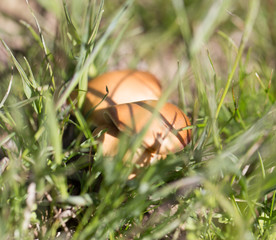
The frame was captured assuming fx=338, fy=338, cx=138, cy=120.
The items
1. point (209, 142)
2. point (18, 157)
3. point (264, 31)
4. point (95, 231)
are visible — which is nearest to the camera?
point (95, 231)

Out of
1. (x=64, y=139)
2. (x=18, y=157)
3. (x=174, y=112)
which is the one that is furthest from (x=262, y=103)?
(x=18, y=157)

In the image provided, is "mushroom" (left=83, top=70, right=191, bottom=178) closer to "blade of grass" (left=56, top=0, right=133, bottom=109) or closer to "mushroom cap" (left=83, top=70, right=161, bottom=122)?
"mushroom cap" (left=83, top=70, right=161, bottom=122)

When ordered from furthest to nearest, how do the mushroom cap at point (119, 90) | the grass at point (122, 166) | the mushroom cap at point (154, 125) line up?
1. the mushroom cap at point (119, 90)
2. the mushroom cap at point (154, 125)
3. the grass at point (122, 166)

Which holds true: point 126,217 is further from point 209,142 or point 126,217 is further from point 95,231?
point 209,142

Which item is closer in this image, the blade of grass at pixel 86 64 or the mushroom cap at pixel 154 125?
the blade of grass at pixel 86 64

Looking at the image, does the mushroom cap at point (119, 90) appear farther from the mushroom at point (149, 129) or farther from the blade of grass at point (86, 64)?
the blade of grass at point (86, 64)

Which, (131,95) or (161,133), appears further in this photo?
(131,95)

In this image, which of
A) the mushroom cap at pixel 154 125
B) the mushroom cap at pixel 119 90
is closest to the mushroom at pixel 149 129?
the mushroom cap at pixel 154 125
